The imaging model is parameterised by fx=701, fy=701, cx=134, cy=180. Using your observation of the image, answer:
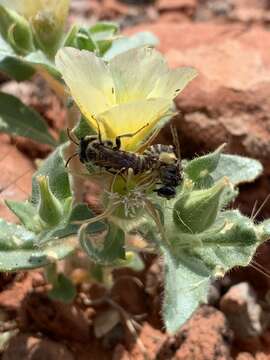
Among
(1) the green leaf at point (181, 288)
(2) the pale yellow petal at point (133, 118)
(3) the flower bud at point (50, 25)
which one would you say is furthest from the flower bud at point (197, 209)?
(3) the flower bud at point (50, 25)

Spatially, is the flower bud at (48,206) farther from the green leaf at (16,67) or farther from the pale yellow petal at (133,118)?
the green leaf at (16,67)

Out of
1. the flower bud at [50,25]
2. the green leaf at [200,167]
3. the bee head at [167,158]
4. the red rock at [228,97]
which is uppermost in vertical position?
the flower bud at [50,25]

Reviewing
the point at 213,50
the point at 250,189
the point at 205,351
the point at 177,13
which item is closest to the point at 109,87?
the point at 205,351

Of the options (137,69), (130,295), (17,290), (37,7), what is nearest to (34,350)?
(17,290)

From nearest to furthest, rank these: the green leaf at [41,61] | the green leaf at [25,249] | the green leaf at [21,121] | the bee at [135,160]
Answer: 1. the bee at [135,160]
2. the green leaf at [25,249]
3. the green leaf at [41,61]
4. the green leaf at [21,121]

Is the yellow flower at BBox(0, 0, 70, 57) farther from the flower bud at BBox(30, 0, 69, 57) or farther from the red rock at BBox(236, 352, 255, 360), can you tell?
the red rock at BBox(236, 352, 255, 360)

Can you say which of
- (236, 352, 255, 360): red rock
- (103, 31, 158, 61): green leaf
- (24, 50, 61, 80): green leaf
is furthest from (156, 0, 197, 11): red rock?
(236, 352, 255, 360): red rock
